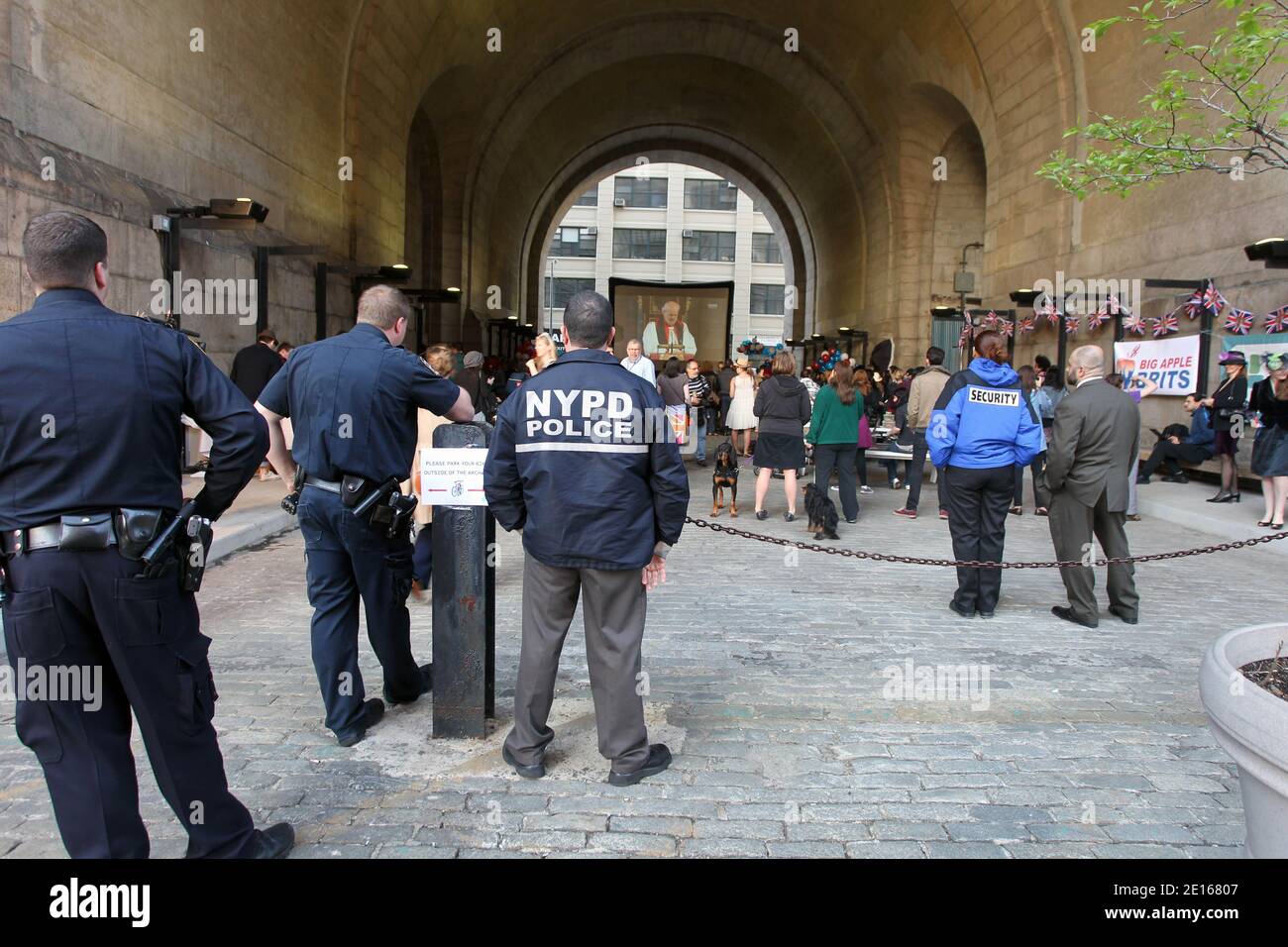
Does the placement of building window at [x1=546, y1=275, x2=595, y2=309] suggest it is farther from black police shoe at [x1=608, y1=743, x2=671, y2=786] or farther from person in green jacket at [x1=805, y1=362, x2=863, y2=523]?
black police shoe at [x1=608, y1=743, x2=671, y2=786]

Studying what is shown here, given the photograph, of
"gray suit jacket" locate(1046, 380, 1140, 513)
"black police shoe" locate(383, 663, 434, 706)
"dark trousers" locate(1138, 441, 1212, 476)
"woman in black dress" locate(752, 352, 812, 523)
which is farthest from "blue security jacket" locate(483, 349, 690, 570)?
"dark trousers" locate(1138, 441, 1212, 476)

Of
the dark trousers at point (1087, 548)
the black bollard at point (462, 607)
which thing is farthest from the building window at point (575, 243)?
the black bollard at point (462, 607)

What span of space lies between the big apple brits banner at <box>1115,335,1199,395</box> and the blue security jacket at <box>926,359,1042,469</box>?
816cm

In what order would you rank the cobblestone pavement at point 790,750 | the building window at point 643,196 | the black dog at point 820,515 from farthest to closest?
the building window at point 643,196, the black dog at point 820,515, the cobblestone pavement at point 790,750

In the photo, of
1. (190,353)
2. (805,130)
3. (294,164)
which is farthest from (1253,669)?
(805,130)

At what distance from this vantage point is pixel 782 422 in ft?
33.0

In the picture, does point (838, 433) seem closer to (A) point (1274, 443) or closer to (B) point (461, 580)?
(A) point (1274, 443)

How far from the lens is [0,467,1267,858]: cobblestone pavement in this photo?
320 cm

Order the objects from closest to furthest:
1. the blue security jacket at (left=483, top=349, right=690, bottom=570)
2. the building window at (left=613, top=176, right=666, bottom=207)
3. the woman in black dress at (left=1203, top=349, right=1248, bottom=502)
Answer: the blue security jacket at (left=483, top=349, right=690, bottom=570) < the woman in black dress at (left=1203, top=349, right=1248, bottom=502) < the building window at (left=613, top=176, right=666, bottom=207)

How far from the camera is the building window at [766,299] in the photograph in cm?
5897

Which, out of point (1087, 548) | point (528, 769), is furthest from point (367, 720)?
point (1087, 548)

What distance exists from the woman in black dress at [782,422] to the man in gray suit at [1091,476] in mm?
3819

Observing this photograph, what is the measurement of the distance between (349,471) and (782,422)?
6849 millimetres

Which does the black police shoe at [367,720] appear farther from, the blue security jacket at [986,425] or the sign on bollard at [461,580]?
the blue security jacket at [986,425]
